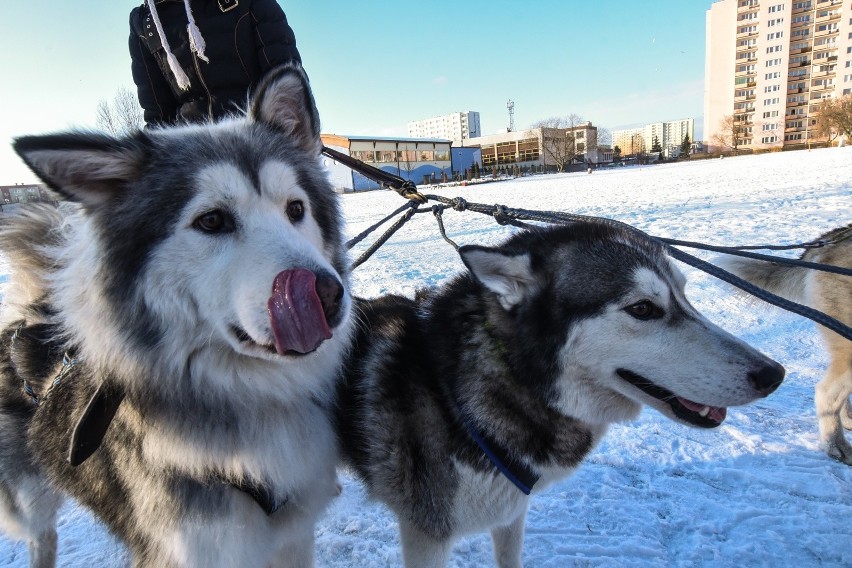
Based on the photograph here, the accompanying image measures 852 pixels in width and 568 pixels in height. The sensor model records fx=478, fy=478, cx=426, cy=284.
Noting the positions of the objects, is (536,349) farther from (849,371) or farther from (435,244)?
(435,244)

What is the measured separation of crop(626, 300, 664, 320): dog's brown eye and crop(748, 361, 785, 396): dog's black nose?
1.28 ft

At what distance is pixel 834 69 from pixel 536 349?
347 feet

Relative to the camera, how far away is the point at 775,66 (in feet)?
269

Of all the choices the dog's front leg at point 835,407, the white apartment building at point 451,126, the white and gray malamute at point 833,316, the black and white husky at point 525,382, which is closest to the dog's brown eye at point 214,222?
the black and white husky at point 525,382

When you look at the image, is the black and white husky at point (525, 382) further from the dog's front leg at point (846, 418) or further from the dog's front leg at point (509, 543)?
the dog's front leg at point (846, 418)

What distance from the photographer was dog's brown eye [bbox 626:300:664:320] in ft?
6.58

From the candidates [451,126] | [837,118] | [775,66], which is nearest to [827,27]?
[775,66]

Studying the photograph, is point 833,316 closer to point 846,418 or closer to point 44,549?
point 846,418

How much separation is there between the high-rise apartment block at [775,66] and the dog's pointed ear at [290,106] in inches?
3590

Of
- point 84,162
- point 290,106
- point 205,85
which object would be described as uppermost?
point 205,85

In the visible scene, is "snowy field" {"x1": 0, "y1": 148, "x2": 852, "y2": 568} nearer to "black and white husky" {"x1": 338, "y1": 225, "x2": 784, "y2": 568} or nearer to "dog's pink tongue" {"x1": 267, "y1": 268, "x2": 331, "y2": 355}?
"black and white husky" {"x1": 338, "y1": 225, "x2": 784, "y2": 568}

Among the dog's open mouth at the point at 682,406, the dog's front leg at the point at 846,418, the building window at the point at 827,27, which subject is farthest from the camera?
the building window at the point at 827,27

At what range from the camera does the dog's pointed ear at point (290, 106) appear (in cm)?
200

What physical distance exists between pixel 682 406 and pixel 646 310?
419 millimetres
